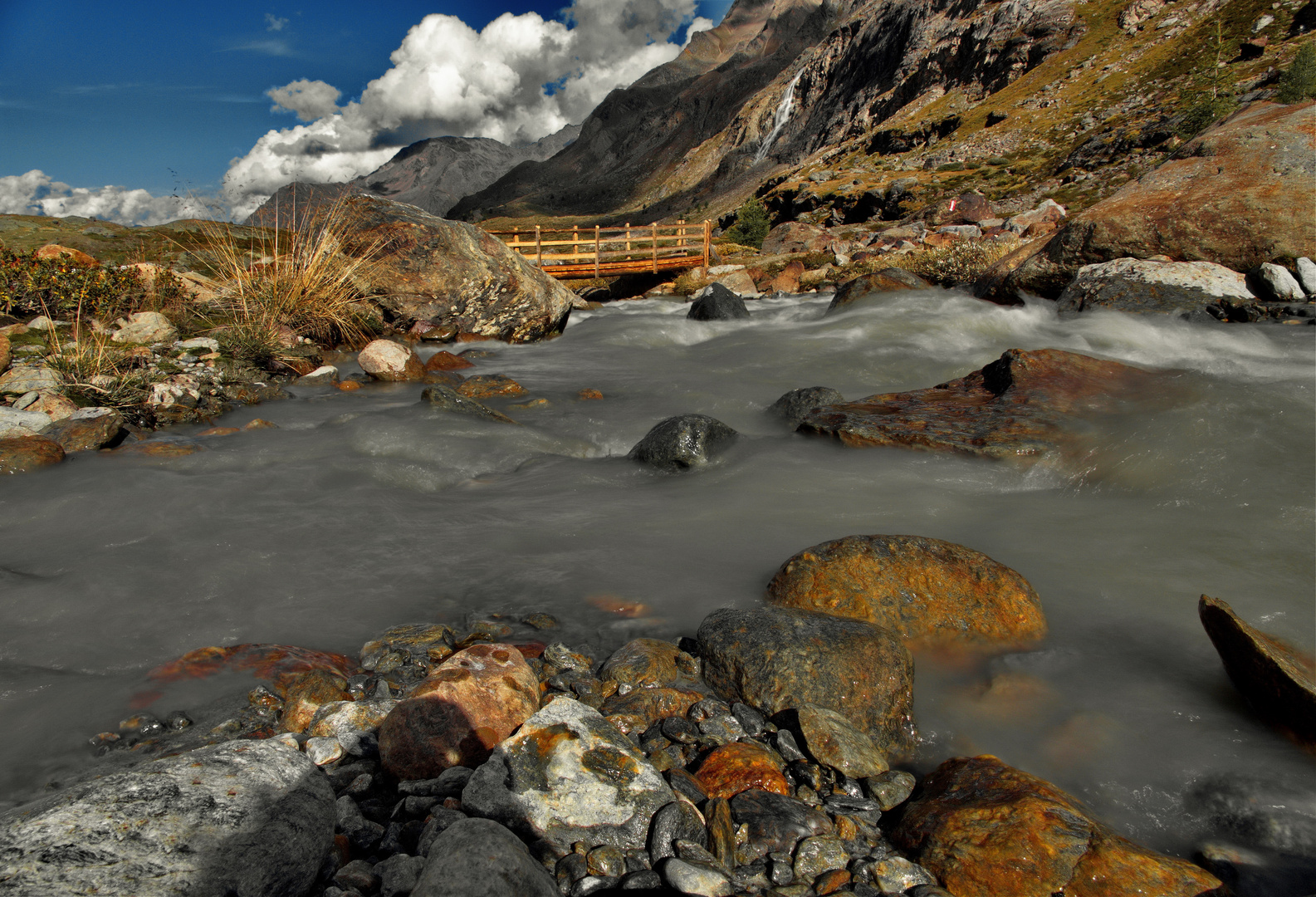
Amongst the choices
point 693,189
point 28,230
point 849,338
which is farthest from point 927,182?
point 693,189

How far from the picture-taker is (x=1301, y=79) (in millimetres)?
31797

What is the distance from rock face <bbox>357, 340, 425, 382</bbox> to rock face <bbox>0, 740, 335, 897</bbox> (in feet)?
25.4

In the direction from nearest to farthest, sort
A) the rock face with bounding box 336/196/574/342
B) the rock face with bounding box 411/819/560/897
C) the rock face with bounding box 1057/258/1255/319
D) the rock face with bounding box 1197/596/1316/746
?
the rock face with bounding box 411/819/560/897, the rock face with bounding box 1197/596/1316/746, the rock face with bounding box 1057/258/1255/319, the rock face with bounding box 336/196/574/342

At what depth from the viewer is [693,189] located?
11788 centimetres

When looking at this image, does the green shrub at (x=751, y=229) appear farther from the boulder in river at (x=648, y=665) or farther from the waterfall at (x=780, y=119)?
the waterfall at (x=780, y=119)

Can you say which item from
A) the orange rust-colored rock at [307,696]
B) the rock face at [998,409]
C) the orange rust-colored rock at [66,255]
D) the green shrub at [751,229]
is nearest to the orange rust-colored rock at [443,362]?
the orange rust-colored rock at [66,255]

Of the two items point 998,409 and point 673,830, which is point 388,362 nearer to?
point 998,409

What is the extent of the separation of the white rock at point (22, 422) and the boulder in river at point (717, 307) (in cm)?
1100

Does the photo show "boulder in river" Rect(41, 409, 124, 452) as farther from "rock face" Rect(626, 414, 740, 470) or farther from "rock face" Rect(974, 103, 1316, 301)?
"rock face" Rect(974, 103, 1316, 301)

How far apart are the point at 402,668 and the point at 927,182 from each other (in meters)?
47.6

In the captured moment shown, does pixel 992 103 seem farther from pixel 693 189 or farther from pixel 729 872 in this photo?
pixel 729 872

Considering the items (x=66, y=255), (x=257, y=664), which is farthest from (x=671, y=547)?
(x=66, y=255)

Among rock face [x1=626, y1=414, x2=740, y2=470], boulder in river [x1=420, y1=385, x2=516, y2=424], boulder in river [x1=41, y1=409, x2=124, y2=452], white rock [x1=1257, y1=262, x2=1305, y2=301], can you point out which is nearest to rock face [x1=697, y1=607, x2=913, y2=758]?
rock face [x1=626, y1=414, x2=740, y2=470]

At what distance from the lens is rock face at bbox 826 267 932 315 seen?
13.8 meters
